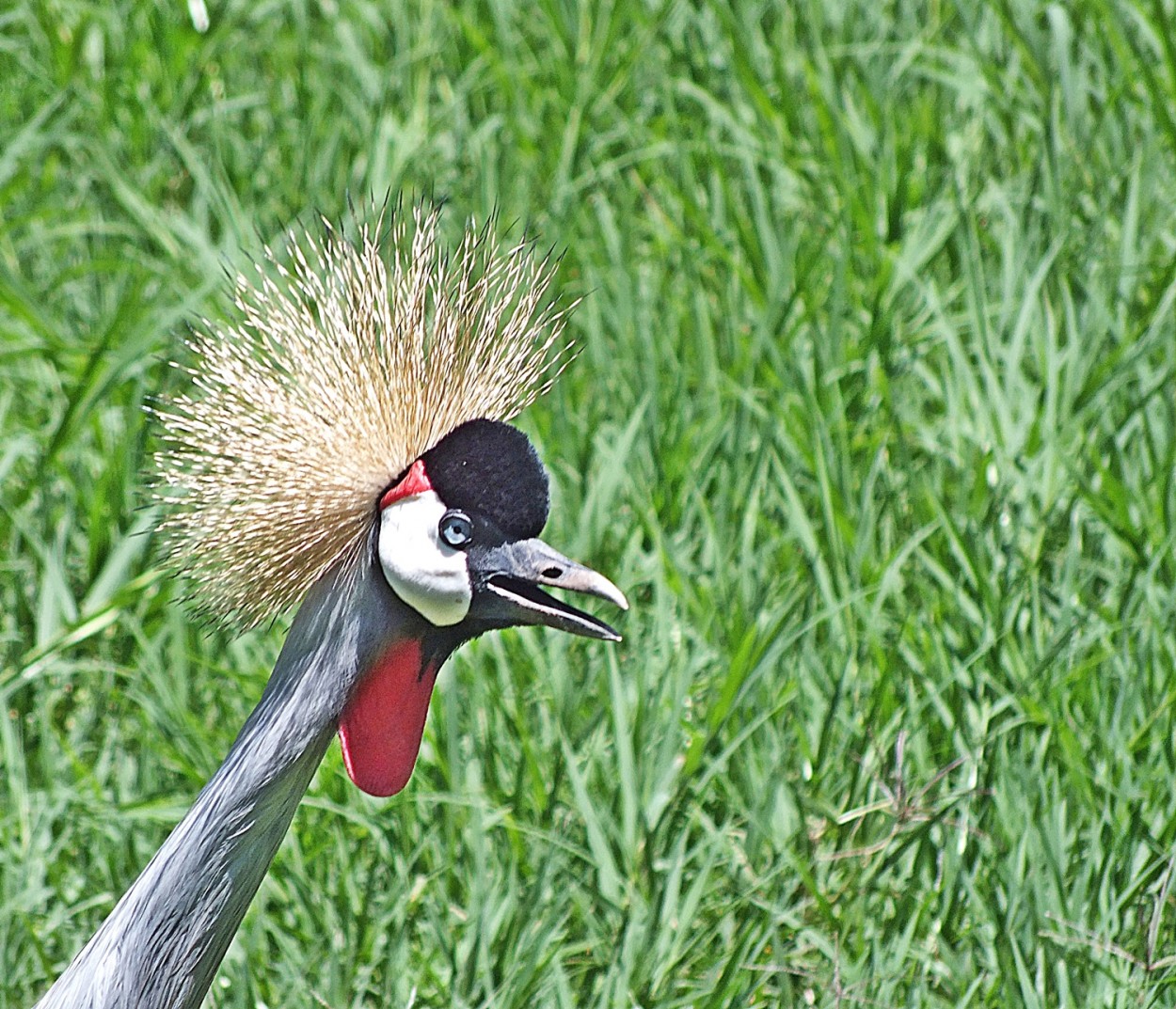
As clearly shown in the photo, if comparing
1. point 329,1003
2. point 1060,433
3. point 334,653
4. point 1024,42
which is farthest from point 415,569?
point 1024,42

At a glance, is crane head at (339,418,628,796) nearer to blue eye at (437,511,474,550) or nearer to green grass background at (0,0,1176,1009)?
blue eye at (437,511,474,550)

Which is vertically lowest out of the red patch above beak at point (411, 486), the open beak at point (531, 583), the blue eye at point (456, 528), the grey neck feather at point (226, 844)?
the grey neck feather at point (226, 844)

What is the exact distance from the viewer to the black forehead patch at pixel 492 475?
1631 mm

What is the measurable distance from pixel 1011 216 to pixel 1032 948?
1.59 metres

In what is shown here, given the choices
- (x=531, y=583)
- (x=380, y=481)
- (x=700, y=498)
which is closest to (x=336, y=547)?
(x=380, y=481)

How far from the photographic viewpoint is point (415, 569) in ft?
5.30

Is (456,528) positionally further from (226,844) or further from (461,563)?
(226,844)

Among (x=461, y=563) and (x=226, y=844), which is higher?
(x=461, y=563)

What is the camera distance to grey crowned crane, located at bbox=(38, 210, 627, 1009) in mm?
1590

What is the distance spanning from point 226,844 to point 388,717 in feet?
0.63

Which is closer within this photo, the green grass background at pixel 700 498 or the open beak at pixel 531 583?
the open beak at pixel 531 583

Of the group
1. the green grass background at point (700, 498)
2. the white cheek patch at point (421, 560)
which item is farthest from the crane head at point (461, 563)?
the green grass background at point (700, 498)

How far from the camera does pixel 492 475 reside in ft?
5.35

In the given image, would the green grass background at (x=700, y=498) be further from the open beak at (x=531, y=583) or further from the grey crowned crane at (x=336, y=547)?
the open beak at (x=531, y=583)
